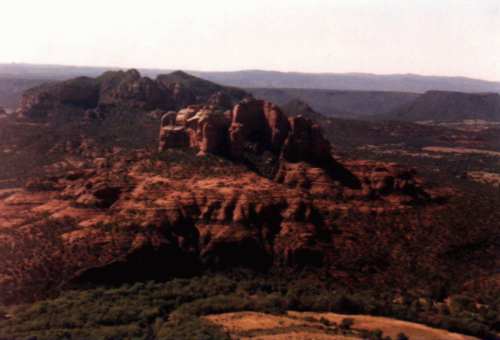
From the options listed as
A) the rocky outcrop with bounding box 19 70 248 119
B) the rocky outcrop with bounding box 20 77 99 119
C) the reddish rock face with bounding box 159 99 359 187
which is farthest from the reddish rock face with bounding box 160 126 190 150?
the rocky outcrop with bounding box 20 77 99 119

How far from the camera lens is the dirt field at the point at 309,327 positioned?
40.1 metres

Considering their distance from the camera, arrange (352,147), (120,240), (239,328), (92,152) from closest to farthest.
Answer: (239,328) < (120,240) < (92,152) < (352,147)

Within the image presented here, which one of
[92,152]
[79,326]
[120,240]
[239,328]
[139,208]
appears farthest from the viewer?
[92,152]

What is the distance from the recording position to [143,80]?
6063 inches

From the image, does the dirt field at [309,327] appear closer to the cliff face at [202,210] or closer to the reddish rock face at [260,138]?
the cliff face at [202,210]

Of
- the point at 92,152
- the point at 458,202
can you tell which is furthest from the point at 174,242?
the point at 92,152

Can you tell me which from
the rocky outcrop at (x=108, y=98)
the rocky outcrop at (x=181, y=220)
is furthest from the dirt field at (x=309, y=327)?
the rocky outcrop at (x=108, y=98)

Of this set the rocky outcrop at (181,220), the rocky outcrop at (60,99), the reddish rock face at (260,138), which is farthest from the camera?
the rocky outcrop at (60,99)

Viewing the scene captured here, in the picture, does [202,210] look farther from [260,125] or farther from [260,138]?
[260,125]

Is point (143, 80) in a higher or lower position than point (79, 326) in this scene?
higher

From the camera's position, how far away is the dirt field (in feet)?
131

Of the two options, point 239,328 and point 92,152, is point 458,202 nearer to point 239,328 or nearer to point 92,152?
point 239,328

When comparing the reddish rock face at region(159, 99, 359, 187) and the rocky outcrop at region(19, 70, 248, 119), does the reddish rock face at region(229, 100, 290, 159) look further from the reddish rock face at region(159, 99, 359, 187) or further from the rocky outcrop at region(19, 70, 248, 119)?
the rocky outcrop at region(19, 70, 248, 119)

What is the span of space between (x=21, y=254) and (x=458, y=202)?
1928 inches
